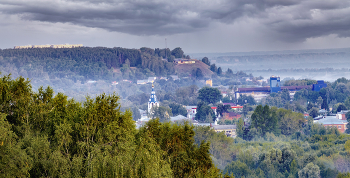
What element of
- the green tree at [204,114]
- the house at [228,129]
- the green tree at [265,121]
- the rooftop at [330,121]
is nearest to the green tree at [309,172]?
the green tree at [265,121]

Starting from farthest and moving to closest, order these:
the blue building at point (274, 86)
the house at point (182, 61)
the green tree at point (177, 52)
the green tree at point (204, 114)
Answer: the green tree at point (177, 52) < the house at point (182, 61) < the blue building at point (274, 86) < the green tree at point (204, 114)

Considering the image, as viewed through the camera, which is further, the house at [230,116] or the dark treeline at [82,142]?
the house at [230,116]

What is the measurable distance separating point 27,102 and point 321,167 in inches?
1097

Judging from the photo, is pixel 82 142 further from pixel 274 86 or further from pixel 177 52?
pixel 177 52

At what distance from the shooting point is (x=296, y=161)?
3347 cm

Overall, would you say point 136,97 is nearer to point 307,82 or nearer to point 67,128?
point 307,82

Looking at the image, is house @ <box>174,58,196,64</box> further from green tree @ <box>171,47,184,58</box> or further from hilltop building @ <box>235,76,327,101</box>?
hilltop building @ <box>235,76,327,101</box>

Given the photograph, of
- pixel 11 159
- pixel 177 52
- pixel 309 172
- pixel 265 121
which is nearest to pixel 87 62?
pixel 177 52

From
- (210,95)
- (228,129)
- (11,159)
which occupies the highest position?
(11,159)

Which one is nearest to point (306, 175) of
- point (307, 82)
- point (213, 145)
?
point (213, 145)

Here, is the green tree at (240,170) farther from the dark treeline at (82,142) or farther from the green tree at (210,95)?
the green tree at (210,95)

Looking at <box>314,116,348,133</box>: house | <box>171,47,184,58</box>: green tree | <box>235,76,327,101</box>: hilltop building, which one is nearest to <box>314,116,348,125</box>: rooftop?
<box>314,116,348,133</box>: house

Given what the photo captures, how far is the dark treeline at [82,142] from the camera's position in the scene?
8.68 meters

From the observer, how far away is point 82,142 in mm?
9602
